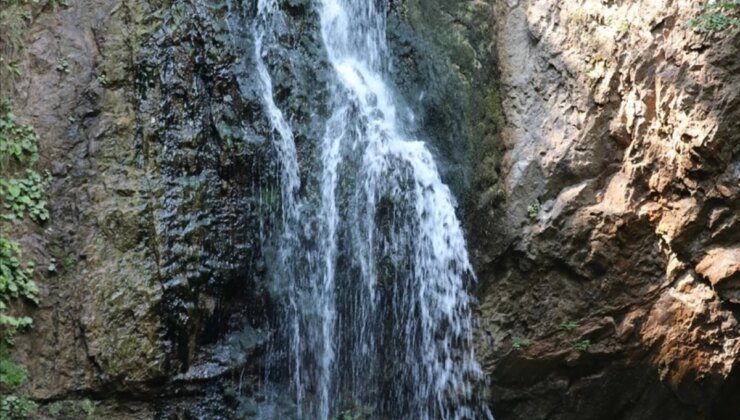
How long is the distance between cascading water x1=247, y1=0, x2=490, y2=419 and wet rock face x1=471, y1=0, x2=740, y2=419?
14.5 inches

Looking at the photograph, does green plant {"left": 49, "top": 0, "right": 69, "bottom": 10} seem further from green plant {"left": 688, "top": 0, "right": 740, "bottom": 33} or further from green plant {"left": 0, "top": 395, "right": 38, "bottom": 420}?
green plant {"left": 688, "top": 0, "right": 740, "bottom": 33}

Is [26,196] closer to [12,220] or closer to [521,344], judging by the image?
[12,220]

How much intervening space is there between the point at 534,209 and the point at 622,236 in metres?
0.80

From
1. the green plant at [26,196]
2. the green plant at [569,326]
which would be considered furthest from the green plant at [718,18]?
the green plant at [26,196]

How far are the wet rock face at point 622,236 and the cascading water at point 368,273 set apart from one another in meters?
0.37

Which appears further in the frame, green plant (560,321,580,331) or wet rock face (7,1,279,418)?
green plant (560,321,580,331)

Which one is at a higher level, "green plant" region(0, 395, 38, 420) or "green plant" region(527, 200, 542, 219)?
"green plant" region(527, 200, 542, 219)

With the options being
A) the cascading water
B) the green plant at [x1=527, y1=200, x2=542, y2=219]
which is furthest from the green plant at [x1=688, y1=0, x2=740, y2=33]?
the cascading water

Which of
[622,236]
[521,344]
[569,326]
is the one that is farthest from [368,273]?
[622,236]

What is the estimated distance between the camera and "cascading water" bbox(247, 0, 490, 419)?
19.3 ft

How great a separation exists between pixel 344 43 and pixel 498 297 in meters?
2.93

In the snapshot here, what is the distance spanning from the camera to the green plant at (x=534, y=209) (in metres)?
6.42

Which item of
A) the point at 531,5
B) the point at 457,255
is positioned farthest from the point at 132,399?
the point at 531,5

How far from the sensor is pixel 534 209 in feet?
21.1
